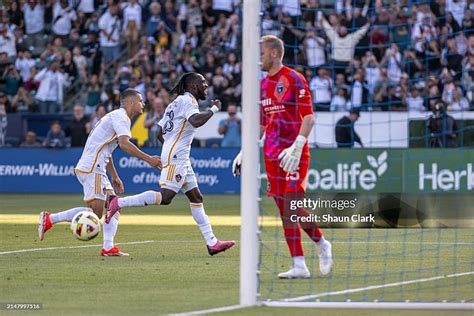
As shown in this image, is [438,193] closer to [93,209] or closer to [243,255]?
[93,209]

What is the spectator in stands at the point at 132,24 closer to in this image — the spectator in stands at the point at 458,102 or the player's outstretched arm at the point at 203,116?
the spectator in stands at the point at 458,102

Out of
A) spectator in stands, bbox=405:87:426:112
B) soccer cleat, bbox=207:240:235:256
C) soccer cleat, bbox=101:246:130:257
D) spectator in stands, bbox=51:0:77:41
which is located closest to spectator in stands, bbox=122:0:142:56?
spectator in stands, bbox=51:0:77:41

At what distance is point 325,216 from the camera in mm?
19828

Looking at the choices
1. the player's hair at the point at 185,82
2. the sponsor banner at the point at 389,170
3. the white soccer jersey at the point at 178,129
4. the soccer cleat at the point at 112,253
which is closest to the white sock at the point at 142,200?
the white soccer jersey at the point at 178,129

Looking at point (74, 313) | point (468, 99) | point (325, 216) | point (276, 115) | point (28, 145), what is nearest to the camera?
point (74, 313)

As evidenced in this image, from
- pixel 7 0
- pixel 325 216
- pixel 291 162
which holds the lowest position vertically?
pixel 325 216

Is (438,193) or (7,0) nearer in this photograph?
(438,193)

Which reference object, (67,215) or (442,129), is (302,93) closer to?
(67,215)

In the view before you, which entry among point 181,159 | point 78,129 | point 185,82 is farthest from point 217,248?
point 78,129

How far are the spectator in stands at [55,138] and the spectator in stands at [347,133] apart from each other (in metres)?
7.93

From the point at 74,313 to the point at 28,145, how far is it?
68.8 ft

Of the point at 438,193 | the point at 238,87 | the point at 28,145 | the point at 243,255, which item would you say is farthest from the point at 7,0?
the point at 243,255

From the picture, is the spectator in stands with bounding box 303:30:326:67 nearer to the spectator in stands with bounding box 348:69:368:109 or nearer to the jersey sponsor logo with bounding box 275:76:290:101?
the spectator in stands with bounding box 348:69:368:109

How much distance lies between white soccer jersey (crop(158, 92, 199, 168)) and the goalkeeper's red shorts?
9.09 feet
